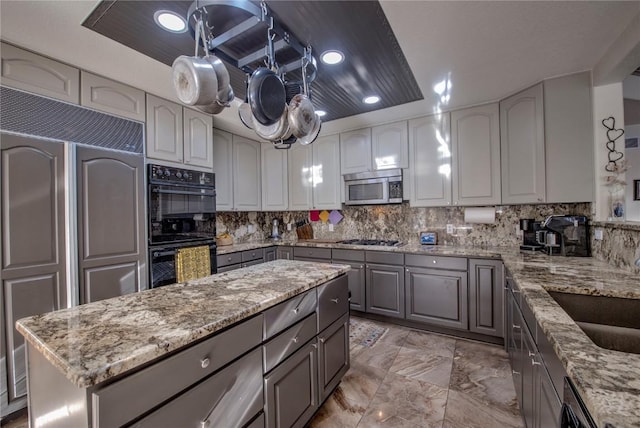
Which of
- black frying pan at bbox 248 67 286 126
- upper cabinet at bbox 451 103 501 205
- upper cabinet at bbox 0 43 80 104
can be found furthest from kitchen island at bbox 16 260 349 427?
upper cabinet at bbox 451 103 501 205

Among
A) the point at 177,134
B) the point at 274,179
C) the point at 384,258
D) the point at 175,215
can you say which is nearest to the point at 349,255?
the point at 384,258

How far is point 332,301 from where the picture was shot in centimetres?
176

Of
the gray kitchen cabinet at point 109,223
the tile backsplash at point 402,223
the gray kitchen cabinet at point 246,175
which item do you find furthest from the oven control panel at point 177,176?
the tile backsplash at point 402,223

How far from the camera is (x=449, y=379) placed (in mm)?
2031

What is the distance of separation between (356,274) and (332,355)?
1465 mm

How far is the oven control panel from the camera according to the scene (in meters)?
2.35

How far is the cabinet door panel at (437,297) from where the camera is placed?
2.64 meters

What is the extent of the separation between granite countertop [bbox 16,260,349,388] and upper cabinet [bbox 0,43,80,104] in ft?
5.38

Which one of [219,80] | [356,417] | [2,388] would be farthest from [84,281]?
[356,417]

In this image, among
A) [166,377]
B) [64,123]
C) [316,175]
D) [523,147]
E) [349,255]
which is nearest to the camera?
[166,377]

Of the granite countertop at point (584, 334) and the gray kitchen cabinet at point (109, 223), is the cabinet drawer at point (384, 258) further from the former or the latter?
the gray kitchen cabinet at point (109, 223)

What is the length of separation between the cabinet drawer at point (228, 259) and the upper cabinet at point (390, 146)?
1999mm

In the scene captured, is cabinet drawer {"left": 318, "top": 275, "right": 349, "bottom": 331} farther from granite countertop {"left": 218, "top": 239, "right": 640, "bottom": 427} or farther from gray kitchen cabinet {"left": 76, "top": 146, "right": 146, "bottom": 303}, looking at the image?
gray kitchen cabinet {"left": 76, "top": 146, "right": 146, "bottom": 303}

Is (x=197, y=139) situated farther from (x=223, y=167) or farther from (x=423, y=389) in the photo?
(x=423, y=389)
